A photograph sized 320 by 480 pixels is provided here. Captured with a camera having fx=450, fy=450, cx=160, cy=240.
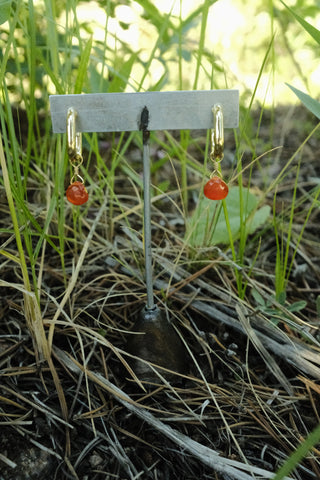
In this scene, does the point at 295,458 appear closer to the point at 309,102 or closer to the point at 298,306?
the point at 298,306

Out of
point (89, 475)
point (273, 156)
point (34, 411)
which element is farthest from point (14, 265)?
point (273, 156)

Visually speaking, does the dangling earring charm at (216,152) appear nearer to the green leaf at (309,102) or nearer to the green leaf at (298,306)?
the green leaf at (309,102)

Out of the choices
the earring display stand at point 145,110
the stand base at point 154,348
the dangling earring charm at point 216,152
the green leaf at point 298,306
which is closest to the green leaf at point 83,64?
the earring display stand at point 145,110

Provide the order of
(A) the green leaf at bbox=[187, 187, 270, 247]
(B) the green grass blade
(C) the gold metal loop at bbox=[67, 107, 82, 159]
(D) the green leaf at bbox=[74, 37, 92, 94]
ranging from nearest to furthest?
(B) the green grass blade < (C) the gold metal loop at bbox=[67, 107, 82, 159] < (D) the green leaf at bbox=[74, 37, 92, 94] < (A) the green leaf at bbox=[187, 187, 270, 247]

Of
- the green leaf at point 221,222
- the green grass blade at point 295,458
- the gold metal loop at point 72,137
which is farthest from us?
the green leaf at point 221,222

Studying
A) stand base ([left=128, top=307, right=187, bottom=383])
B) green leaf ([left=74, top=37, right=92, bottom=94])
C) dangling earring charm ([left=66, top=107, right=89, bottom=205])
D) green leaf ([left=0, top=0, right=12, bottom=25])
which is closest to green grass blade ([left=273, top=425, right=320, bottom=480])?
stand base ([left=128, top=307, right=187, bottom=383])

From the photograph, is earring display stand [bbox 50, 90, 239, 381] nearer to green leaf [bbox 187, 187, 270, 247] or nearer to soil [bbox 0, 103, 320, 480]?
soil [bbox 0, 103, 320, 480]

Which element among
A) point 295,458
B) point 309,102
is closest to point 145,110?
point 309,102
